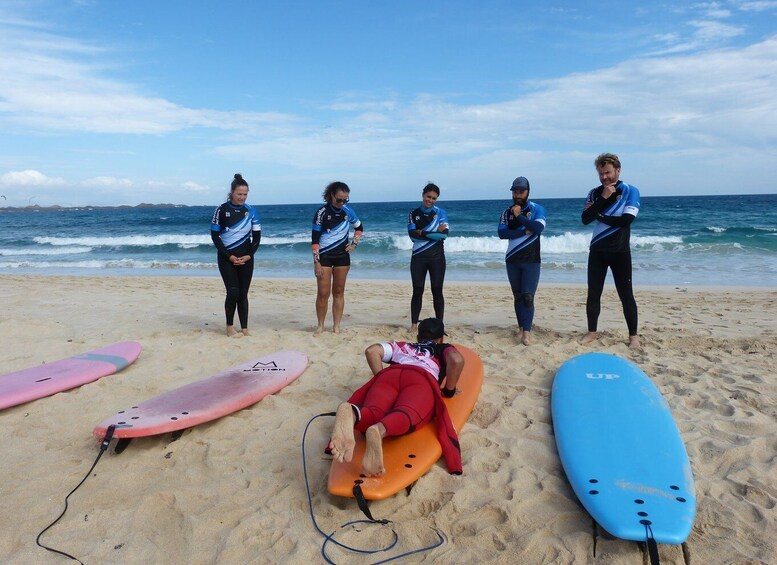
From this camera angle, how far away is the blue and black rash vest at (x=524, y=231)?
5.40 metres

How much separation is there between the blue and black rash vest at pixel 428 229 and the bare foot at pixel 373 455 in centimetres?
322

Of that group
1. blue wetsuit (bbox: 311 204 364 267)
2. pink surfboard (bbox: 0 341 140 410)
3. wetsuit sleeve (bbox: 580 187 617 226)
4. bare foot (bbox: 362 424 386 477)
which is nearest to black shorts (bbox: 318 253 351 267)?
blue wetsuit (bbox: 311 204 364 267)

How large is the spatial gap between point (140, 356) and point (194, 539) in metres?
3.22

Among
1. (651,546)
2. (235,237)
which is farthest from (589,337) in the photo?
(235,237)

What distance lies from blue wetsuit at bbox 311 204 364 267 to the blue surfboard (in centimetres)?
273

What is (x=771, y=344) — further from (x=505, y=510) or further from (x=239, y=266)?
(x=239, y=266)

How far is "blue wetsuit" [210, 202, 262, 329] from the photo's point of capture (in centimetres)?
578

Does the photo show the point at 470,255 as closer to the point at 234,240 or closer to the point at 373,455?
the point at 234,240

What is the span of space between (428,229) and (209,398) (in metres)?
2.84

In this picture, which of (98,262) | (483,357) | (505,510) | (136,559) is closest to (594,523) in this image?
(505,510)

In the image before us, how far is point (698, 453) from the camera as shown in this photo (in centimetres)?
322

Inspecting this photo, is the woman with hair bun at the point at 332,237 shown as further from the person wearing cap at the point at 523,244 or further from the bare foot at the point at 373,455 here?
the bare foot at the point at 373,455

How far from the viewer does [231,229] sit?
19.0 ft

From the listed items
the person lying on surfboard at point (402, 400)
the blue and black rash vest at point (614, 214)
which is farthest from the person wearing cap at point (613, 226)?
the person lying on surfboard at point (402, 400)
